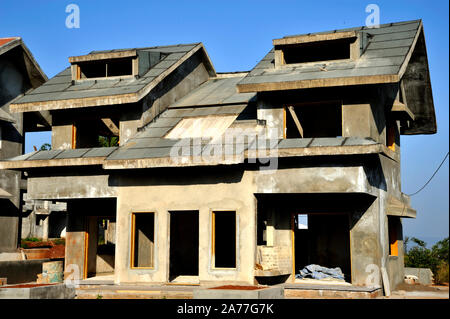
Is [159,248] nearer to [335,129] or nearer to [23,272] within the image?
[23,272]

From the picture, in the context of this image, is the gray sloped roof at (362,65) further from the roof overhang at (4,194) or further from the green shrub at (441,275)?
the roof overhang at (4,194)

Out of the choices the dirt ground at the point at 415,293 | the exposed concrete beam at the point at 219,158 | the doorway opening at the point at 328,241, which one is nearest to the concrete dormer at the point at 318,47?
the exposed concrete beam at the point at 219,158

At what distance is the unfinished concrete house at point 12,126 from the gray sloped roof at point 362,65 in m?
12.4

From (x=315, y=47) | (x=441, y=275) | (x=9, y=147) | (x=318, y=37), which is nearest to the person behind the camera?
(x=318, y=37)

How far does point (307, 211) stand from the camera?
20.1 metres

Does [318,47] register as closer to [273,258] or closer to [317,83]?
[317,83]

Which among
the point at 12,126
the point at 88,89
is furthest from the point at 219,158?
the point at 12,126

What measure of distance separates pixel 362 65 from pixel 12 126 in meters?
16.7

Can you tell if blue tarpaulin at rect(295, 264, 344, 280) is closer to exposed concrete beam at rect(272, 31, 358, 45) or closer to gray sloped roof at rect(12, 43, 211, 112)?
exposed concrete beam at rect(272, 31, 358, 45)

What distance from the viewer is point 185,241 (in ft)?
81.3

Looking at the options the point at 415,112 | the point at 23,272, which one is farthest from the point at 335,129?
the point at 23,272

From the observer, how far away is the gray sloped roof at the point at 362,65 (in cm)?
1867

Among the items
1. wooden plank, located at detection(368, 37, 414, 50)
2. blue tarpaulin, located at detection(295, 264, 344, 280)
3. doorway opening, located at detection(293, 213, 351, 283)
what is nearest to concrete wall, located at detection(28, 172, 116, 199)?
blue tarpaulin, located at detection(295, 264, 344, 280)

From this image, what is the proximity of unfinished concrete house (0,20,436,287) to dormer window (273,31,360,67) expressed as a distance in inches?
2.3
